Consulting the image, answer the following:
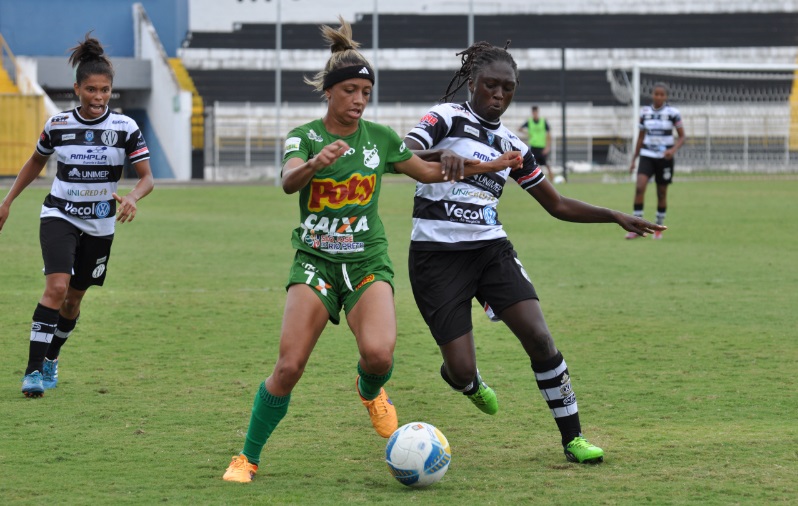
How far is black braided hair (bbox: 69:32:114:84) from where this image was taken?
684cm

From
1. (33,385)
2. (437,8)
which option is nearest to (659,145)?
(33,385)

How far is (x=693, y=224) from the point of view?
63.1ft

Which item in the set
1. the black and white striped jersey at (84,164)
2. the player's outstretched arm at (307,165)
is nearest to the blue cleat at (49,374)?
the black and white striped jersey at (84,164)

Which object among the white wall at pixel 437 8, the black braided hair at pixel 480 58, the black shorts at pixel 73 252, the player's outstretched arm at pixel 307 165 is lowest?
the black shorts at pixel 73 252

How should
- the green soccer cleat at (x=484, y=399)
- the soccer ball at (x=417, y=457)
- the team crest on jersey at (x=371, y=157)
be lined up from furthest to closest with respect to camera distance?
1. the green soccer cleat at (x=484, y=399)
2. the team crest on jersey at (x=371, y=157)
3. the soccer ball at (x=417, y=457)

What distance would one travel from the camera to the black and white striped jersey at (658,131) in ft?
A: 57.5

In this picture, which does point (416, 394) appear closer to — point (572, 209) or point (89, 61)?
point (572, 209)

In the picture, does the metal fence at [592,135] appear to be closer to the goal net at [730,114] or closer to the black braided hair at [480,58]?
the goal net at [730,114]

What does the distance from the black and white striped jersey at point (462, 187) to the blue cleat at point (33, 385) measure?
2536 mm

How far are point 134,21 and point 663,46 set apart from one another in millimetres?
20766

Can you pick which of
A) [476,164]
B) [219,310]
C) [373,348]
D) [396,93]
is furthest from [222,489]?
[396,93]

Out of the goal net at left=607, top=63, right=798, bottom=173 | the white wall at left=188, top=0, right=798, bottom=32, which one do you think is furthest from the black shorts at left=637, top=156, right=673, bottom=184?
the white wall at left=188, top=0, right=798, bottom=32

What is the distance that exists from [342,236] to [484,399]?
1344 mm

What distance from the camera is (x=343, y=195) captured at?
17.2 ft
